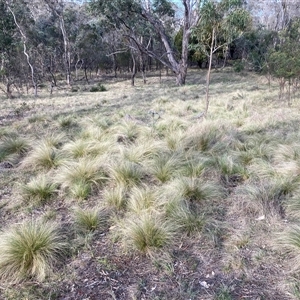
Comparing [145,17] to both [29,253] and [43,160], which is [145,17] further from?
[29,253]

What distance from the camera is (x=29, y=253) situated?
209 centimetres

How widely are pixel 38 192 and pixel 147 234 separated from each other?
5.13ft

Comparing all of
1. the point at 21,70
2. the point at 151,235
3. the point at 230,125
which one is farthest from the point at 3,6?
the point at 151,235

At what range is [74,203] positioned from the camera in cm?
312

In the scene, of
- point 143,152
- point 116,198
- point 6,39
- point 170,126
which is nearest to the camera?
point 116,198

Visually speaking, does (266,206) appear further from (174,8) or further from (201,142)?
(174,8)

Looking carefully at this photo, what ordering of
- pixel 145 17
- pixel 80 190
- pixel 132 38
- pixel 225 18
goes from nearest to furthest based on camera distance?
1. pixel 80 190
2. pixel 225 18
3. pixel 132 38
4. pixel 145 17

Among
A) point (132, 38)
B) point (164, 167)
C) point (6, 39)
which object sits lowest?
point (164, 167)

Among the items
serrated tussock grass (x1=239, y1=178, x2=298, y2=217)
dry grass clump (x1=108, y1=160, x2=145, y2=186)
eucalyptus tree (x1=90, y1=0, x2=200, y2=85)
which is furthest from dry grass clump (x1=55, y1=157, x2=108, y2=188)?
eucalyptus tree (x1=90, y1=0, x2=200, y2=85)

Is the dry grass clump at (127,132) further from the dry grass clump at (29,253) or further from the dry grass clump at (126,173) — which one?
the dry grass clump at (29,253)

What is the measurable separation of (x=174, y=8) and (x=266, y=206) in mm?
19064

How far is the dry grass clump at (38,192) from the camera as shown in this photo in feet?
10.4

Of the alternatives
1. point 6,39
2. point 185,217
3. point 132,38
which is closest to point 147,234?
point 185,217

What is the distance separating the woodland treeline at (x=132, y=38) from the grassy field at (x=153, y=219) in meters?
3.74
